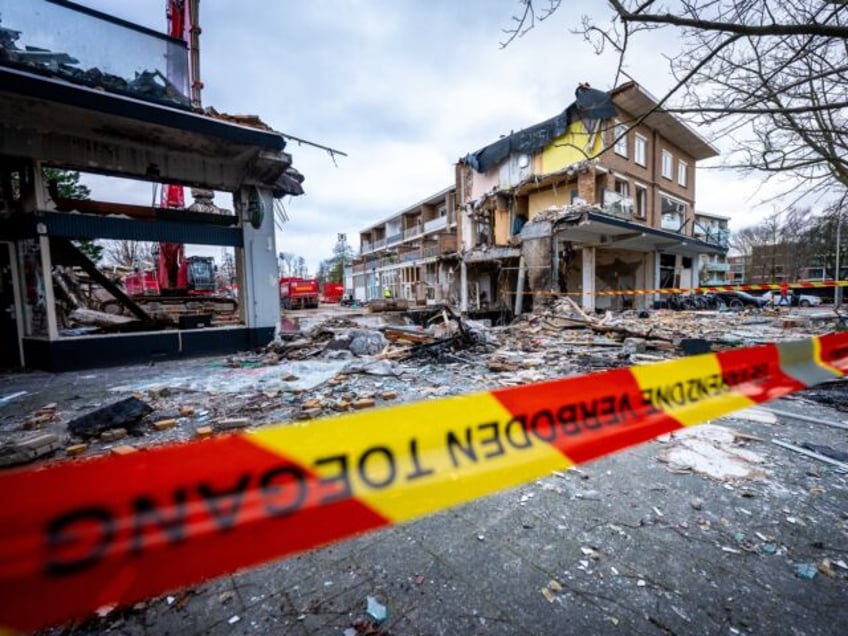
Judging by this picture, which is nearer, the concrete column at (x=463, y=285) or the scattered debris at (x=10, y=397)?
the scattered debris at (x=10, y=397)

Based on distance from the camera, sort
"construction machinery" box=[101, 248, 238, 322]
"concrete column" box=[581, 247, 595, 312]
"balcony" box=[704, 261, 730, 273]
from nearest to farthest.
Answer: "construction machinery" box=[101, 248, 238, 322] → "concrete column" box=[581, 247, 595, 312] → "balcony" box=[704, 261, 730, 273]

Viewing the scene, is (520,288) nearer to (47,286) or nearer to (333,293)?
(47,286)

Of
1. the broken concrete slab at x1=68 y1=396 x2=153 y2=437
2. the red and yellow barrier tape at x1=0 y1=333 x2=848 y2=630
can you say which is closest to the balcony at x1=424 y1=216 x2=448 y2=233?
the broken concrete slab at x1=68 y1=396 x2=153 y2=437

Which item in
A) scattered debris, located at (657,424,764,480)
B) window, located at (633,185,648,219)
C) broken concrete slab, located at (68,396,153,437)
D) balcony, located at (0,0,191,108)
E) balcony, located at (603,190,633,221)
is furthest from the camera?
window, located at (633,185,648,219)

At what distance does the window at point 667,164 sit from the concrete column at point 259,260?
22.0m

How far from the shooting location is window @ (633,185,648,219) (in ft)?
62.7

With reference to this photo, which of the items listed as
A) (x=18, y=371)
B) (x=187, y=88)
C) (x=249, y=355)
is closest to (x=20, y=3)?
(x=187, y=88)

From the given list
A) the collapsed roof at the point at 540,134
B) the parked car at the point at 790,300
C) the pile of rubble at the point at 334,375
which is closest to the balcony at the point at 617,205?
the collapsed roof at the point at 540,134

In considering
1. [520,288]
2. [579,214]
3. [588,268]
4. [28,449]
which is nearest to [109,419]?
[28,449]

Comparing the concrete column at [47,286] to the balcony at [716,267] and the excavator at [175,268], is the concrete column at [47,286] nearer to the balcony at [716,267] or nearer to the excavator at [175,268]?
the excavator at [175,268]

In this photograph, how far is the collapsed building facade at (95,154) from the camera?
234 inches

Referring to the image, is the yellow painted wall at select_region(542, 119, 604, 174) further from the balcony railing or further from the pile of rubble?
the balcony railing

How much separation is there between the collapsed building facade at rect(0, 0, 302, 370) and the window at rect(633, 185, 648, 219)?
1868 centimetres

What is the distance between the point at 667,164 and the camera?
2089 centimetres
